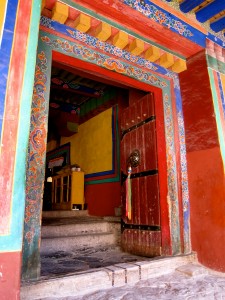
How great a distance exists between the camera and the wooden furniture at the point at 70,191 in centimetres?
604

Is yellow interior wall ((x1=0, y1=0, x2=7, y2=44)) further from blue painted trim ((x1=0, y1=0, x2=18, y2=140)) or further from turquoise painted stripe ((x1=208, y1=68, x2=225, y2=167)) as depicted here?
turquoise painted stripe ((x1=208, y1=68, x2=225, y2=167))

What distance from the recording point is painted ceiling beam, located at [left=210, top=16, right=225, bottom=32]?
12.1 feet

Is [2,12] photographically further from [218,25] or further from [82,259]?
[218,25]

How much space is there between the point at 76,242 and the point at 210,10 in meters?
3.80

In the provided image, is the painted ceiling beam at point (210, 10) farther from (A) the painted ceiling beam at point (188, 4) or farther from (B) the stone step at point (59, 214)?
(B) the stone step at point (59, 214)

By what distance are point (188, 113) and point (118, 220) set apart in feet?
7.32

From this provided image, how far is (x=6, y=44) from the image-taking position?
1.86 meters

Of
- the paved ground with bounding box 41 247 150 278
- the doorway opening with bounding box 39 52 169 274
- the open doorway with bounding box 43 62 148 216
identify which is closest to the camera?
the paved ground with bounding box 41 247 150 278

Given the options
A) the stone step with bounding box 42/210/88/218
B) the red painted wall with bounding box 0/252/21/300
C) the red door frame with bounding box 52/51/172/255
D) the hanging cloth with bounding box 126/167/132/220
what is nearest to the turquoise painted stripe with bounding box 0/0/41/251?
the red painted wall with bounding box 0/252/21/300

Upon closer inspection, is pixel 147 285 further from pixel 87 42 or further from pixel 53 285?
pixel 87 42

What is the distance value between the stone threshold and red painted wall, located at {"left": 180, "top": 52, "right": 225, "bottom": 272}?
1.78ft

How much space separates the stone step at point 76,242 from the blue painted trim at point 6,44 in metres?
2.24

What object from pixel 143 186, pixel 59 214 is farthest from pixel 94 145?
pixel 143 186

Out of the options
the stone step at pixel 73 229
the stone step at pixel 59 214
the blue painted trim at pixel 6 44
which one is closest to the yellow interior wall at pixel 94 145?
the stone step at pixel 59 214
